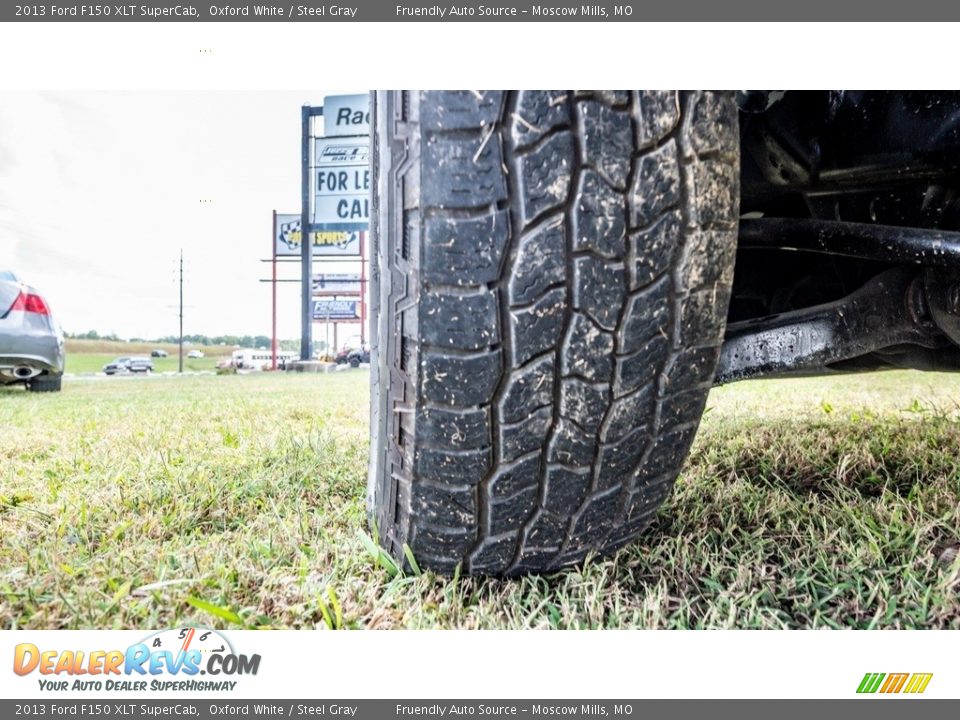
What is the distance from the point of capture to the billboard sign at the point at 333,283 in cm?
318

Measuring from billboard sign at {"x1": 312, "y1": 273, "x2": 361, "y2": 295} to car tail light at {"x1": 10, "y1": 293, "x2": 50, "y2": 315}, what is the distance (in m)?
1.91

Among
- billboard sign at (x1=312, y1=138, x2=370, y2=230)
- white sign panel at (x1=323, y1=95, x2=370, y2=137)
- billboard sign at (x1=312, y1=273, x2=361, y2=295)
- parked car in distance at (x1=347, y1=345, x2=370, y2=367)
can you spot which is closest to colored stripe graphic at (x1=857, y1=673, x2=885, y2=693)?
white sign panel at (x1=323, y1=95, x2=370, y2=137)

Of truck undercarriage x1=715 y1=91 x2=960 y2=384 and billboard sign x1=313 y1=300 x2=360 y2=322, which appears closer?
truck undercarriage x1=715 y1=91 x2=960 y2=384

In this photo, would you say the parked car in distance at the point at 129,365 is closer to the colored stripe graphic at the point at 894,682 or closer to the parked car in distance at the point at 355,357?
the parked car in distance at the point at 355,357

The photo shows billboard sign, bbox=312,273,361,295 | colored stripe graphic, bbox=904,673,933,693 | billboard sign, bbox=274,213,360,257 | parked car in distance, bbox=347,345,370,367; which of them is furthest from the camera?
billboard sign, bbox=312,273,361,295

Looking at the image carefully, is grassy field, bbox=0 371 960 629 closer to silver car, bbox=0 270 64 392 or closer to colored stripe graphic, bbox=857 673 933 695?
colored stripe graphic, bbox=857 673 933 695

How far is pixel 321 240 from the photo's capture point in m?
3.20

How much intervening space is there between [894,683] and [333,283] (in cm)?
318

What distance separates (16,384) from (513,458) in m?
1.49

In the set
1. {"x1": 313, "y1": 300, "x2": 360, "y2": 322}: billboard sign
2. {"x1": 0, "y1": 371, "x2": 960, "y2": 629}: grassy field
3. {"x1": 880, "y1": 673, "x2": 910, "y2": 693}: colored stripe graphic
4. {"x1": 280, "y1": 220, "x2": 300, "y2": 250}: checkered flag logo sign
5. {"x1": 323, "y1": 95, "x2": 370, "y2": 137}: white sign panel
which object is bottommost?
{"x1": 880, "y1": 673, "x2": 910, "y2": 693}: colored stripe graphic

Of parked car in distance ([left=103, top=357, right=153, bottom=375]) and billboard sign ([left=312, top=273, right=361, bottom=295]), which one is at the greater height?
billboard sign ([left=312, top=273, right=361, bottom=295])

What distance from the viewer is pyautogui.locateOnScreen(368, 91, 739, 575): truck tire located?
445 mm

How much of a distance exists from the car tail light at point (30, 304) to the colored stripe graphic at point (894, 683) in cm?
152

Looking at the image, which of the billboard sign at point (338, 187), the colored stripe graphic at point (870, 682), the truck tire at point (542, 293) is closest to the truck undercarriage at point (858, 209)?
→ the truck tire at point (542, 293)
